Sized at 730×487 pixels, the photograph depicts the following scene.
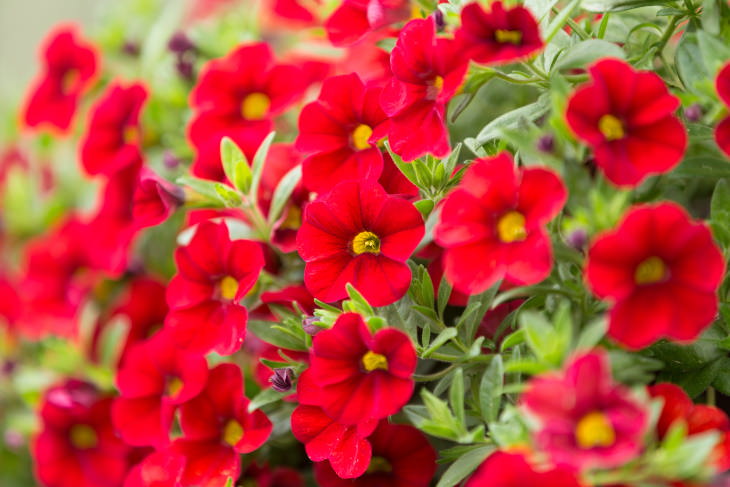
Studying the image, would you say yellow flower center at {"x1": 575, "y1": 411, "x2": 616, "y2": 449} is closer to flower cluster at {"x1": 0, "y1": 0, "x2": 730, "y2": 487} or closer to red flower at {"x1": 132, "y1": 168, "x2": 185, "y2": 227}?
flower cluster at {"x1": 0, "y1": 0, "x2": 730, "y2": 487}

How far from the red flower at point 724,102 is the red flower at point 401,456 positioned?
1.09ft

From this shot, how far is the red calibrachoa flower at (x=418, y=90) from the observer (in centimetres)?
59

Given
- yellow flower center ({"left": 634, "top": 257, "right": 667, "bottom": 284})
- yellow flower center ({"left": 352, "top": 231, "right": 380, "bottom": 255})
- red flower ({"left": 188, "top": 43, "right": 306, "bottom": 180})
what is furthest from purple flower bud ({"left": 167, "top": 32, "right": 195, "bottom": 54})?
yellow flower center ({"left": 634, "top": 257, "right": 667, "bottom": 284})

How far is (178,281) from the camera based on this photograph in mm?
714

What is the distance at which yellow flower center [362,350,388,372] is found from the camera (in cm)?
60

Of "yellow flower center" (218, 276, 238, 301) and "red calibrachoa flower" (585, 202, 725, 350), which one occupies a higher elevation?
"red calibrachoa flower" (585, 202, 725, 350)

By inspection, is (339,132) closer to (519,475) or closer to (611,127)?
(611,127)

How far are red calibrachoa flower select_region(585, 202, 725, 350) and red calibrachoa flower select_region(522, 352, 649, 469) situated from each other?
0.04 meters

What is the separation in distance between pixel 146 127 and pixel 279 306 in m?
0.48

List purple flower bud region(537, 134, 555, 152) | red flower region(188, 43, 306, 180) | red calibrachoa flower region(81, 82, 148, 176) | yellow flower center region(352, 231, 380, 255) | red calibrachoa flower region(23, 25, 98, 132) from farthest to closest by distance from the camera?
red calibrachoa flower region(23, 25, 98, 132) → red calibrachoa flower region(81, 82, 148, 176) → red flower region(188, 43, 306, 180) → yellow flower center region(352, 231, 380, 255) → purple flower bud region(537, 134, 555, 152)

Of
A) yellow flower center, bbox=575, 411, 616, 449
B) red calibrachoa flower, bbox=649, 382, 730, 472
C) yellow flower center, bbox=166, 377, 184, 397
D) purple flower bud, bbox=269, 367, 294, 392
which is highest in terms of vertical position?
yellow flower center, bbox=575, 411, 616, 449

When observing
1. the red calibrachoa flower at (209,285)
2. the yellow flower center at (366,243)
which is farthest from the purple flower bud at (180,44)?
the yellow flower center at (366,243)

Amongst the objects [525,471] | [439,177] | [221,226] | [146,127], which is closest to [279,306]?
[221,226]

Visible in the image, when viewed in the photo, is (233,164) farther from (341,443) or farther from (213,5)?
(213,5)
